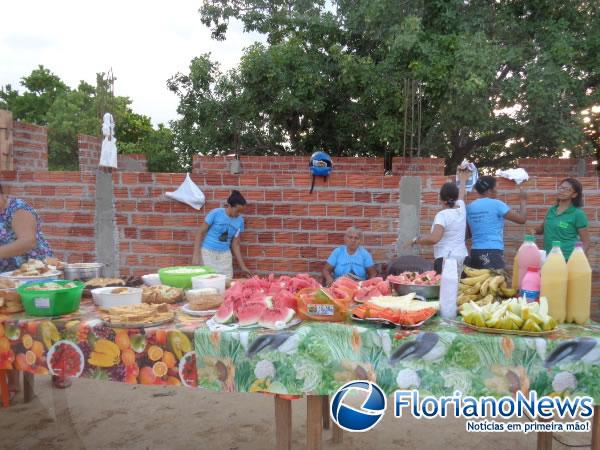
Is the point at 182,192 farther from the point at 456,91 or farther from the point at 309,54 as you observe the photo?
the point at 309,54

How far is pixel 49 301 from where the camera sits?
7.90ft

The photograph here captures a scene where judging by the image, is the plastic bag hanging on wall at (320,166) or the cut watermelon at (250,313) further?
the plastic bag hanging on wall at (320,166)

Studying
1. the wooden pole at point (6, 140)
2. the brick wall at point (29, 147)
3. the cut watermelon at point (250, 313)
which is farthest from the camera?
the brick wall at point (29, 147)

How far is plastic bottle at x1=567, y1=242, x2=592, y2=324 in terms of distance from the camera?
2201 mm

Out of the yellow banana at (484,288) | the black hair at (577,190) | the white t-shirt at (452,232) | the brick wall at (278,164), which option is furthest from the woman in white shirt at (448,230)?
the brick wall at (278,164)

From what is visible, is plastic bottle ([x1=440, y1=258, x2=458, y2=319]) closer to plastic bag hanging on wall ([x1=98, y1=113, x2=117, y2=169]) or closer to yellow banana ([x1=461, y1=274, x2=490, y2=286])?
yellow banana ([x1=461, y1=274, x2=490, y2=286])

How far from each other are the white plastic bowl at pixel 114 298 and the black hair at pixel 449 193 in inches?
115

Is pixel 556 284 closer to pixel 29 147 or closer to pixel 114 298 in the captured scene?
pixel 114 298

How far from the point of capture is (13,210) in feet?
11.6

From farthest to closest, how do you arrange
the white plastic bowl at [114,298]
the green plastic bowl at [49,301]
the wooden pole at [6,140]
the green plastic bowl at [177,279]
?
the wooden pole at [6,140] < the green plastic bowl at [177,279] < the white plastic bowl at [114,298] < the green plastic bowl at [49,301]

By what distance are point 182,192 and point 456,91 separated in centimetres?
604

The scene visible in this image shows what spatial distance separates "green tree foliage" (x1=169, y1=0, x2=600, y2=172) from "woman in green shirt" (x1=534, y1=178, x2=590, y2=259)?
14.9ft

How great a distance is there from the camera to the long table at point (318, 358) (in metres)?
2.05

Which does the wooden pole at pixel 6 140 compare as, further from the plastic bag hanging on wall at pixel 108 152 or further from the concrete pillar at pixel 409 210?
the concrete pillar at pixel 409 210
